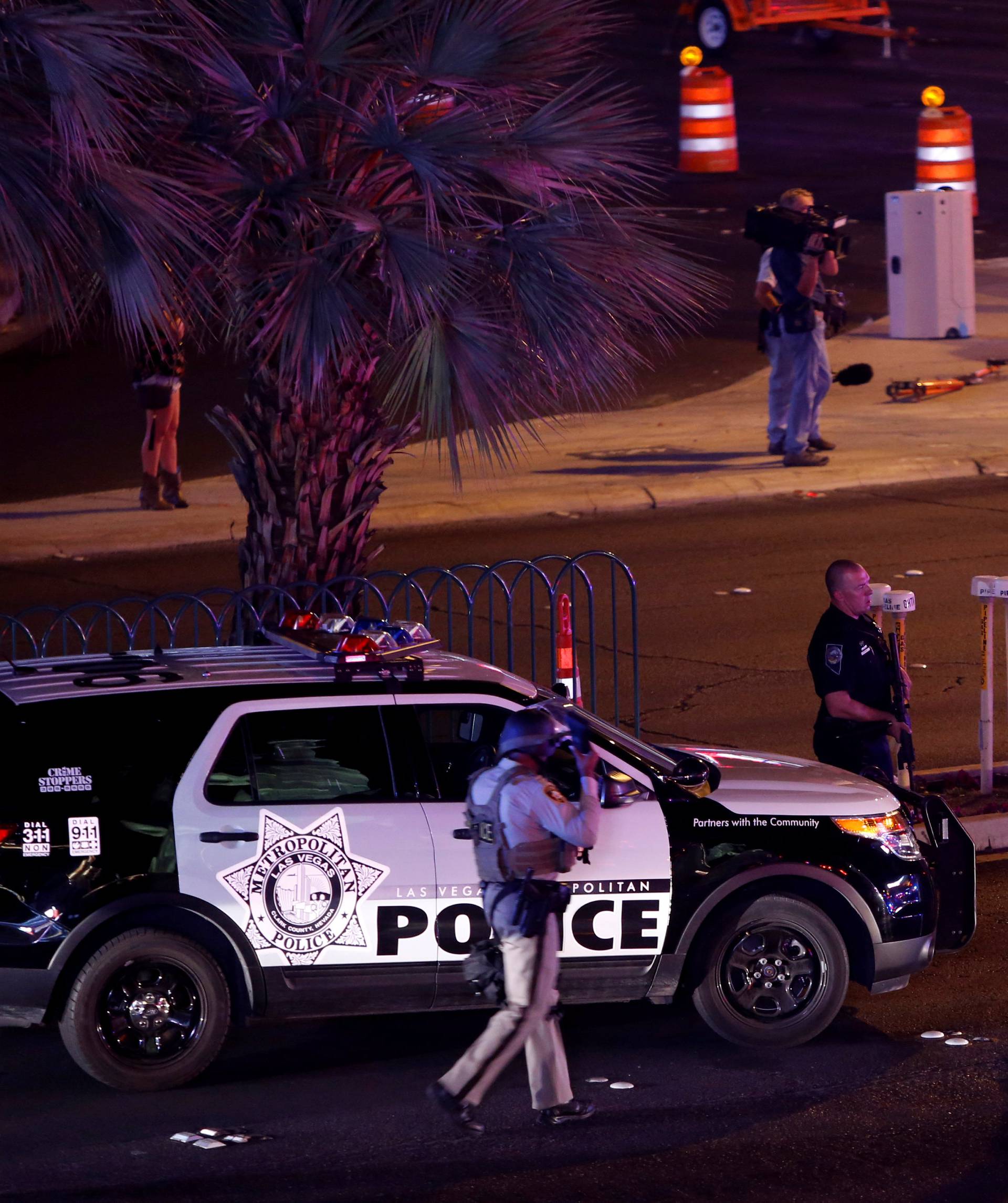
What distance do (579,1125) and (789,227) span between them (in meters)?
11.8

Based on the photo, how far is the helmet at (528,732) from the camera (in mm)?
7090

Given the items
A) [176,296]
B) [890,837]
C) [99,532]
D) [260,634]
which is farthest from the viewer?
[99,532]

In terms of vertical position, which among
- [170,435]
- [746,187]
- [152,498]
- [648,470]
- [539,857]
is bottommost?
[539,857]

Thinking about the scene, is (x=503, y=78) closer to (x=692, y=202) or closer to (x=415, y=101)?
(x=415, y=101)

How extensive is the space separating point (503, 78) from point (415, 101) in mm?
451

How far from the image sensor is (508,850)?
7043 mm

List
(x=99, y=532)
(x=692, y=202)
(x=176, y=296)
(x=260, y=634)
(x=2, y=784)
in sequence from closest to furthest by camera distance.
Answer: (x=2, y=784) → (x=176, y=296) → (x=260, y=634) → (x=99, y=532) → (x=692, y=202)

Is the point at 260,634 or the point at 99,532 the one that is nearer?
the point at 260,634

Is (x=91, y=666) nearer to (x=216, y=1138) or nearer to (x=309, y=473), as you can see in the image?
(x=216, y=1138)

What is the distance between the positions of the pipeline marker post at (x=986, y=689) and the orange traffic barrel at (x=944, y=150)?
16397 millimetres

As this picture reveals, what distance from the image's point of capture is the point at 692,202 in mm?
29281

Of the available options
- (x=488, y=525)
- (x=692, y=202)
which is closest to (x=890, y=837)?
(x=488, y=525)

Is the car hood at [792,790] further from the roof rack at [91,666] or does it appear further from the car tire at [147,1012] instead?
the roof rack at [91,666]

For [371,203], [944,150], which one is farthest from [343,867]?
[944,150]
